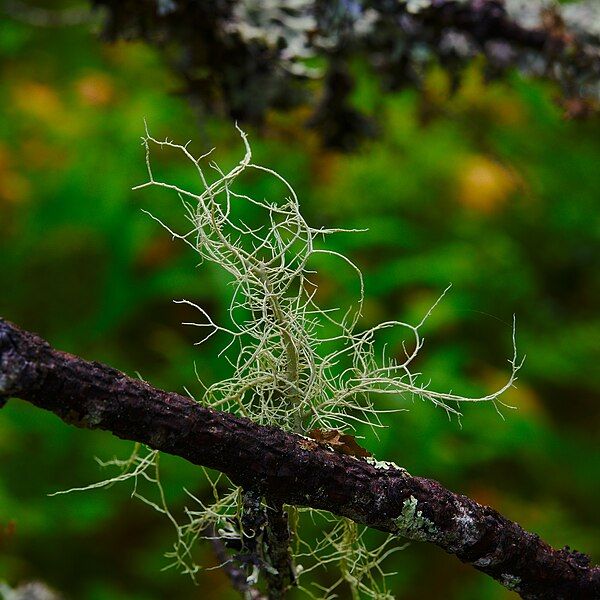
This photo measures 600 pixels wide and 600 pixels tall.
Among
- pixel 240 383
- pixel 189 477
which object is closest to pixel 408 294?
pixel 189 477

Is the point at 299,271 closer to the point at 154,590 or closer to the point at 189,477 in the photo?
the point at 189,477

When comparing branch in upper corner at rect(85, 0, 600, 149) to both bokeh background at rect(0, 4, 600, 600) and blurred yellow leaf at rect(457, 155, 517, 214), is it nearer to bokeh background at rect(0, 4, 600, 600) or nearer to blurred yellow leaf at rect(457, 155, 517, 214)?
bokeh background at rect(0, 4, 600, 600)

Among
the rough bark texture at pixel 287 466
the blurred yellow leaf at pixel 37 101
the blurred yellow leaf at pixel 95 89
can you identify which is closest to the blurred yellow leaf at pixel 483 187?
the blurred yellow leaf at pixel 95 89

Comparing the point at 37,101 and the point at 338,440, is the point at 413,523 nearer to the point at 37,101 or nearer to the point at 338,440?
the point at 338,440

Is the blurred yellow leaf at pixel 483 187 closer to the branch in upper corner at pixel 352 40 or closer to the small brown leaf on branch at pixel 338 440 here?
the branch in upper corner at pixel 352 40

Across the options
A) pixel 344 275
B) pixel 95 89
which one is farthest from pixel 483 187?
pixel 95 89

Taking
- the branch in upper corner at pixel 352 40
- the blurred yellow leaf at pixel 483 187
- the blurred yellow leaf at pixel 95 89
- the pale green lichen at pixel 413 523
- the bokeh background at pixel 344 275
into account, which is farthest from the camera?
the blurred yellow leaf at pixel 95 89

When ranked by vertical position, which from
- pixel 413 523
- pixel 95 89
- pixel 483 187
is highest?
pixel 413 523
